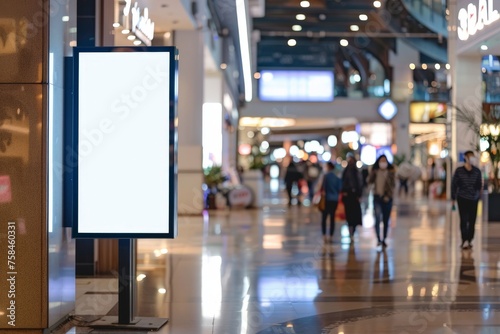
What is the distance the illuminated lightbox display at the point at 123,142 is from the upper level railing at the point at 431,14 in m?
28.1

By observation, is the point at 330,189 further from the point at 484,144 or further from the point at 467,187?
the point at 484,144

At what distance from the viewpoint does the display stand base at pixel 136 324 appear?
24.9ft

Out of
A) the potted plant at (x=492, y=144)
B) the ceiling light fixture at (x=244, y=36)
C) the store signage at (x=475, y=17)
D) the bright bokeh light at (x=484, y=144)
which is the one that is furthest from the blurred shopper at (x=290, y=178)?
the store signage at (x=475, y=17)

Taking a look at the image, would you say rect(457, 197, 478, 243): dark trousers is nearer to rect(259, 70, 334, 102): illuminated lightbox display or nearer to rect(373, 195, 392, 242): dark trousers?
rect(373, 195, 392, 242): dark trousers

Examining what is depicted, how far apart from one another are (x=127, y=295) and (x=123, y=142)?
4.19 ft

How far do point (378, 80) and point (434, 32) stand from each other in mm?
11151

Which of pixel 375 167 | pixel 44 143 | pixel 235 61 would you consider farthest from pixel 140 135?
pixel 235 61

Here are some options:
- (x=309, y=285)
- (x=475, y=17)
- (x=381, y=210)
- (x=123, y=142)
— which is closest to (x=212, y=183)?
(x=475, y=17)

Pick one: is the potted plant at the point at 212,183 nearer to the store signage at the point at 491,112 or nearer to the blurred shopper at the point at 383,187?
the store signage at the point at 491,112

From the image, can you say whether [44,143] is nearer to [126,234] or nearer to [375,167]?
[126,234]

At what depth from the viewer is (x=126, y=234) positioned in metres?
7.42

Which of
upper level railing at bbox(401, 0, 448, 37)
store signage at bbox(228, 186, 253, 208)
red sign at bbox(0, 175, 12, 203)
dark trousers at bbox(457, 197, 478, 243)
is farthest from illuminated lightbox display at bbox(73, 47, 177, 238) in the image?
upper level railing at bbox(401, 0, 448, 37)

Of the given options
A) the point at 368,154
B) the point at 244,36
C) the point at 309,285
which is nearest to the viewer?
the point at 309,285

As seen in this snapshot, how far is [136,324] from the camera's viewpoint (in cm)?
769
